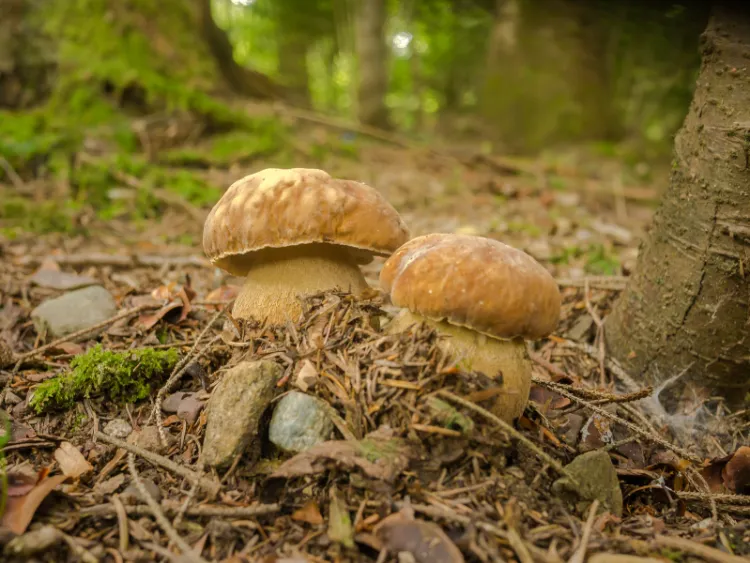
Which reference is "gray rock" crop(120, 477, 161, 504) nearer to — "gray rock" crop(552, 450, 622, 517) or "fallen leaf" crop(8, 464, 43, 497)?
"fallen leaf" crop(8, 464, 43, 497)

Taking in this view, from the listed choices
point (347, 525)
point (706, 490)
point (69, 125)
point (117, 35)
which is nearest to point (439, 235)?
point (347, 525)

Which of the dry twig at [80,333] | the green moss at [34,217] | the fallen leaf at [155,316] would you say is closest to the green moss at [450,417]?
the fallen leaf at [155,316]

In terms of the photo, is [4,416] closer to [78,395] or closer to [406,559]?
[78,395]

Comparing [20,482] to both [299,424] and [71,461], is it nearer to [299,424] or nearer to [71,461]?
[71,461]

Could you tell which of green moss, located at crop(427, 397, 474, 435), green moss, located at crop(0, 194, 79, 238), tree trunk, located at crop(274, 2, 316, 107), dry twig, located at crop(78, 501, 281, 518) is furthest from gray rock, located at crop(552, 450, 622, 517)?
tree trunk, located at crop(274, 2, 316, 107)

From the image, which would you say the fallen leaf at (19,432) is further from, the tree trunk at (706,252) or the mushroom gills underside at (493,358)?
the tree trunk at (706,252)

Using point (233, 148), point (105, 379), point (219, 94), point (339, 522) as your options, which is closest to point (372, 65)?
point (219, 94)
